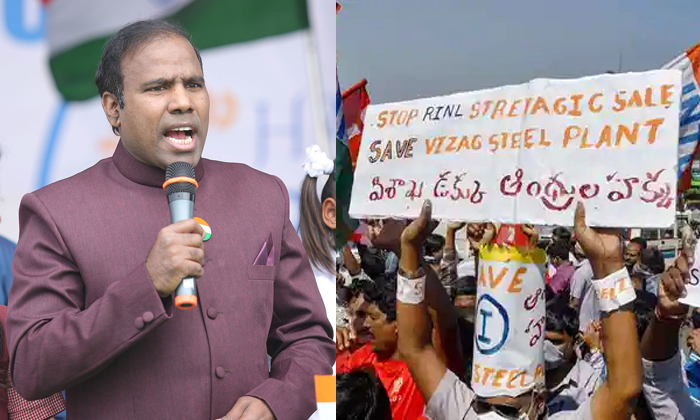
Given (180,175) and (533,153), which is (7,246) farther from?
(533,153)

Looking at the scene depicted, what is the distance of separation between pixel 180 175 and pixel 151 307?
34 centimetres

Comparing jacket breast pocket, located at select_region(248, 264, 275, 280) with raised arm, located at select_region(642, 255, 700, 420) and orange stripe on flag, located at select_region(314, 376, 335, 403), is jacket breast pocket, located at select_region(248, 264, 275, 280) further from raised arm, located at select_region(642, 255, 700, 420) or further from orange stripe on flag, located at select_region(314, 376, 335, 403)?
raised arm, located at select_region(642, 255, 700, 420)

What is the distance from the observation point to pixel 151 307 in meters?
1.69

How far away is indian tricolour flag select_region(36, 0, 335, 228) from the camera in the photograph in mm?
2020

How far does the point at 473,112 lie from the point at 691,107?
0.71 meters

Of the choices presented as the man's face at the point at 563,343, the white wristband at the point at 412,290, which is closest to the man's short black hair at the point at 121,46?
the white wristband at the point at 412,290

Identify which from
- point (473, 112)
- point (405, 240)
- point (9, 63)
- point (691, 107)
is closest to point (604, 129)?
point (691, 107)

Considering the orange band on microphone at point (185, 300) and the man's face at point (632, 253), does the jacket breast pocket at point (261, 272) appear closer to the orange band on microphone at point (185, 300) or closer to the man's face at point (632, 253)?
the orange band on microphone at point (185, 300)

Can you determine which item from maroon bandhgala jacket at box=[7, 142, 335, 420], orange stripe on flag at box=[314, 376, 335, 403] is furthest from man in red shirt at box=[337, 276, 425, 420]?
maroon bandhgala jacket at box=[7, 142, 335, 420]

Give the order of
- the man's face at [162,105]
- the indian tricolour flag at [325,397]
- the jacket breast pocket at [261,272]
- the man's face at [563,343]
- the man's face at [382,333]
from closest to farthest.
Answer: the man's face at [162,105], the jacket breast pocket at [261,272], the indian tricolour flag at [325,397], the man's face at [563,343], the man's face at [382,333]

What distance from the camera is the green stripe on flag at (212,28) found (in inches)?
79.3

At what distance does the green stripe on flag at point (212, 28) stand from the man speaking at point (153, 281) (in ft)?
0.29

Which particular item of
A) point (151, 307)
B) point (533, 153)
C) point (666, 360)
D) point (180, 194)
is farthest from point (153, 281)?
point (666, 360)

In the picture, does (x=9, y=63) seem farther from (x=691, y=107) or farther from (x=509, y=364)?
(x=691, y=107)
